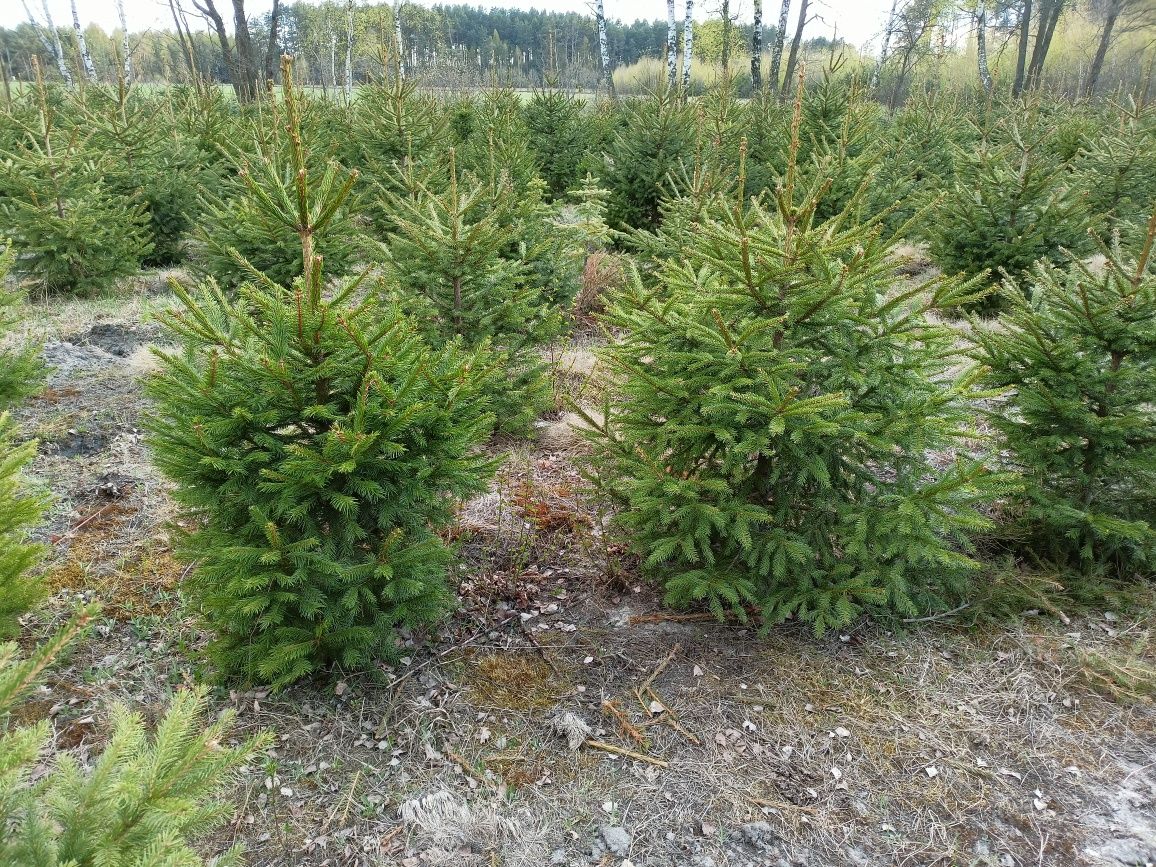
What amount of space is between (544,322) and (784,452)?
100 inches

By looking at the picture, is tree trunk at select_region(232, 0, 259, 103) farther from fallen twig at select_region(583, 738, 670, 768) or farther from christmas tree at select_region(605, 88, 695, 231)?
fallen twig at select_region(583, 738, 670, 768)

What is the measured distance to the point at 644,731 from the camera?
2.83 meters

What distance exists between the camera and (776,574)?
9.84ft

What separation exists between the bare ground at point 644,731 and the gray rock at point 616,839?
13 millimetres

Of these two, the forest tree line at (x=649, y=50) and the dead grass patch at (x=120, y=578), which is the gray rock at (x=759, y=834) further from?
the forest tree line at (x=649, y=50)

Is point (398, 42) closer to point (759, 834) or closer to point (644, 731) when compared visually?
point (644, 731)

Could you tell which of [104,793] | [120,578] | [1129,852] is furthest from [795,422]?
[120,578]

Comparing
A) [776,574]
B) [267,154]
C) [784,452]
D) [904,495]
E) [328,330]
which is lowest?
[776,574]

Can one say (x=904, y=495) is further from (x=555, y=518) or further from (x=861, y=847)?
(x=555, y=518)

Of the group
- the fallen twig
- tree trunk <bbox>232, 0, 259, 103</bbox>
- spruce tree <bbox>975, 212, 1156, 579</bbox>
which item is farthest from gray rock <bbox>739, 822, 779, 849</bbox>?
tree trunk <bbox>232, 0, 259, 103</bbox>

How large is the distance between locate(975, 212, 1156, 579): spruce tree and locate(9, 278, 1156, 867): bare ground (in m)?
0.42

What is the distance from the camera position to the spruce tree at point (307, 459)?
2.45 meters

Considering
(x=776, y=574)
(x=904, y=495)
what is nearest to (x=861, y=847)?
(x=776, y=574)

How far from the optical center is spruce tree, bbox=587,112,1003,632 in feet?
9.20
